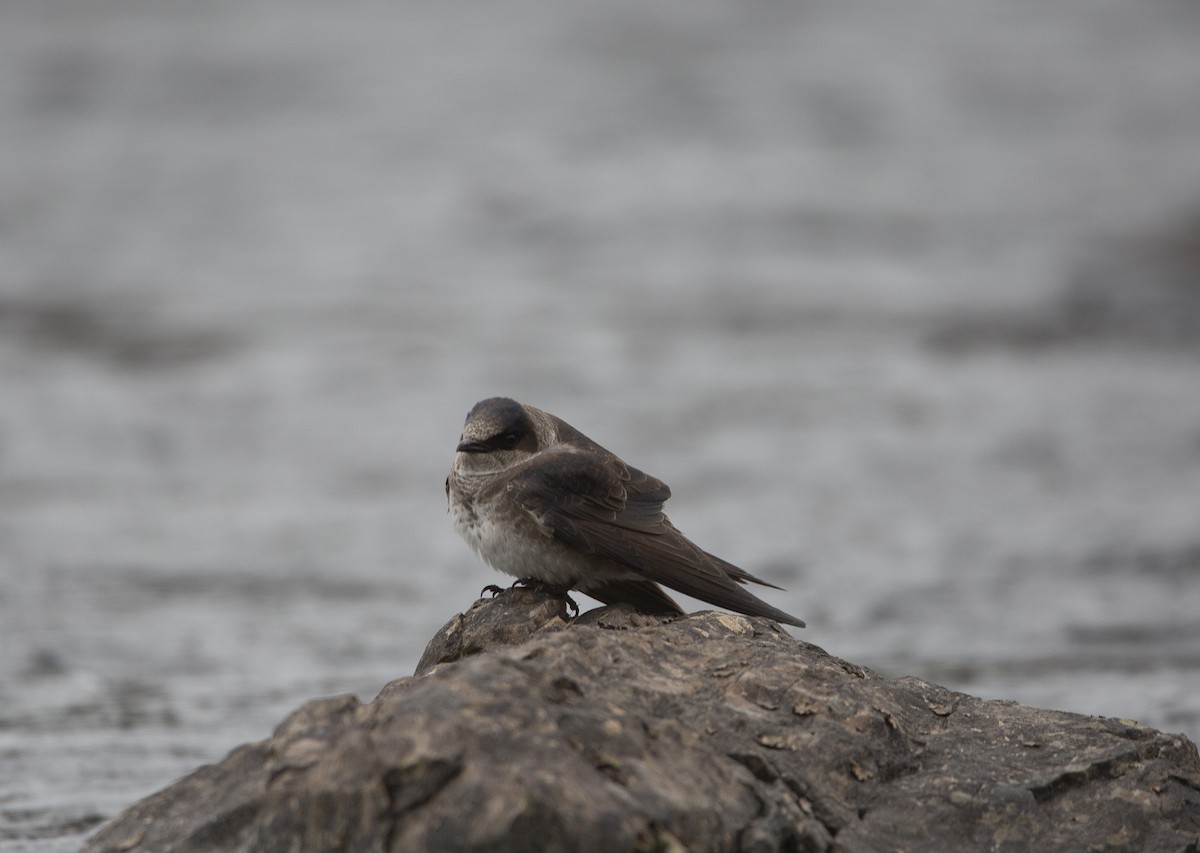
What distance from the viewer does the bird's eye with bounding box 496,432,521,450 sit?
5.52 metres

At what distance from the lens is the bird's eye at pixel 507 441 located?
18.1ft

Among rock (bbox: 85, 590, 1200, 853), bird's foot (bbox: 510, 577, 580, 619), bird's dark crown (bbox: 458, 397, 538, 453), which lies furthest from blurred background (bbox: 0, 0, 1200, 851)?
rock (bbox: 85, 590, 1200, 853)

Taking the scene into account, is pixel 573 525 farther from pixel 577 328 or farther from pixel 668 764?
pixel 577 328

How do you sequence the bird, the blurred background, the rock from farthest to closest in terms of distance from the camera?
the blurred background → the bird → the rock

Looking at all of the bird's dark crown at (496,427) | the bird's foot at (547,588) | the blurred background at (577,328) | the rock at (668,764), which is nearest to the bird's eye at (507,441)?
the bird's dark crown at (496,427)

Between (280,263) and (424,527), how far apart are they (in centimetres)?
896

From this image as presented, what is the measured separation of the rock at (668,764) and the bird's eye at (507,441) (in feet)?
2.48

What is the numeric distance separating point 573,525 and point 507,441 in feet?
1.69

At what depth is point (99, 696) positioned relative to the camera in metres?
7.80

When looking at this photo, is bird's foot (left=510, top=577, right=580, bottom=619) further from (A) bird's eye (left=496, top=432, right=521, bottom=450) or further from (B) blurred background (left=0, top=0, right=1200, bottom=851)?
(B) blurred background (left=0, top=0, right=1200, bottom=851)

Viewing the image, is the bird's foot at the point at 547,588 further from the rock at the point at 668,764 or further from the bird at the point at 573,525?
the rock at the point at 668,764

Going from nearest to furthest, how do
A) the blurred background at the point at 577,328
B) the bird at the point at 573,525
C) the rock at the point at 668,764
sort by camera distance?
the rock at the point at 668,764 → the bird at the point at 573,525 → the blurred background at the point at 577,328

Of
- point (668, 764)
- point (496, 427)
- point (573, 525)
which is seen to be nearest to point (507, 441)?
point (496, 427)

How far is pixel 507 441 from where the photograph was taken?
18.2ft
